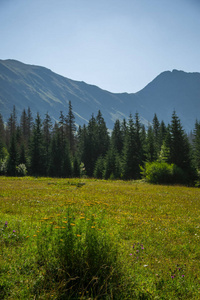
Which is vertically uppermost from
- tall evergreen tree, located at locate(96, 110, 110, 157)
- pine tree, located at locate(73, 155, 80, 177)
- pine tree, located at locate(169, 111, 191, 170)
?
tall evergreen tree, located at locate(96, 110, 110, 157)

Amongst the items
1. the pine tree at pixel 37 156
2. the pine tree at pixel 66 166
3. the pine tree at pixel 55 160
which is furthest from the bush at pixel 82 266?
the pine tree at pixel 55 160

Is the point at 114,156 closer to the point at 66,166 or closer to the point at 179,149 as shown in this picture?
the point at 66,166

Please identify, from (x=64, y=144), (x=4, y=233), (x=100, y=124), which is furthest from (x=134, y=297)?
(x=100, y=124)

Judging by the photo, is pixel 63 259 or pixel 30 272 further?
pixel 30 272

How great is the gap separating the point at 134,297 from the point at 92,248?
1.12 m

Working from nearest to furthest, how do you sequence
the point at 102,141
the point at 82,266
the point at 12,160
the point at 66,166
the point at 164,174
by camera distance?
the point at 82,266
the point at 164,174
the point at 12,160
the point at 66,166
the point at 102,141

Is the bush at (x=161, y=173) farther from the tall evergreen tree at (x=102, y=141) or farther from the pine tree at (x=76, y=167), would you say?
the tall evergreen tree at (x=102, y=141)

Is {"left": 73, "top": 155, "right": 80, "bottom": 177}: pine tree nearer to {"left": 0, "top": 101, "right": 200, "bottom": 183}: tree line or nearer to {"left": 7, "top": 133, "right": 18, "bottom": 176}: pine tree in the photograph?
{"left": 0, "top": 101, "right": 200, "bottom": 183}: tree line

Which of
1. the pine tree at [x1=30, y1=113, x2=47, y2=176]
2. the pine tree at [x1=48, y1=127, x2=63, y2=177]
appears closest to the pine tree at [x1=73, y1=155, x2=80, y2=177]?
the pine tree at [x1=48, y1=127, x2=63, y2=177]

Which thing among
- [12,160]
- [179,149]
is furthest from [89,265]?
[12,160]

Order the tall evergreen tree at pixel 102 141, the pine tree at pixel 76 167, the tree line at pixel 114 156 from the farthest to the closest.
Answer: the tall evergreen tree at pixel 102 141 → the pine tree at pixel 76 167 → the tree line at pixel 114 156

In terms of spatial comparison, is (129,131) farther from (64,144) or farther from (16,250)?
(16,250)

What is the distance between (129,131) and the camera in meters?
51.3

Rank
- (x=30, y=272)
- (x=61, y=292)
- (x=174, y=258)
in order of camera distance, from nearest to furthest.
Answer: (x=61, y=292), (x=30, y=272), (x=174, y=258)
